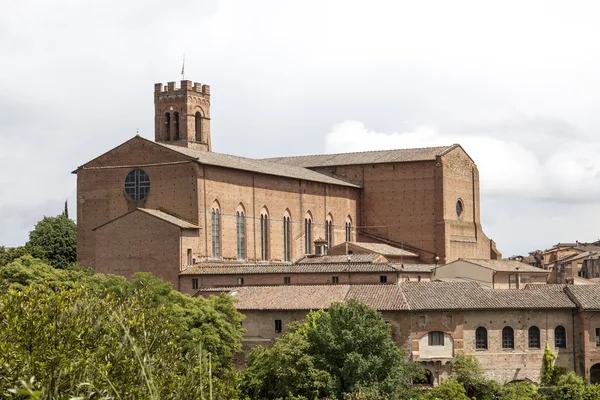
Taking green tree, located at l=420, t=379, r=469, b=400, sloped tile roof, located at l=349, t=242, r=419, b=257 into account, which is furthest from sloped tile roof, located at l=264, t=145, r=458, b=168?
green tree, located at l=420, t=379, r=469, b=400

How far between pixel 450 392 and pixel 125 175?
28491 millimetres

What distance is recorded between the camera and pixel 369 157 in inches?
3292

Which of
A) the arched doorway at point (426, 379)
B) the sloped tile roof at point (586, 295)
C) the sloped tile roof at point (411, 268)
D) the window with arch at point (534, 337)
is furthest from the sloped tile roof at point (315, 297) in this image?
the sloped tile roof at point (586, 295)

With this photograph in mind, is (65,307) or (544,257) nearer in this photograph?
(65,307)

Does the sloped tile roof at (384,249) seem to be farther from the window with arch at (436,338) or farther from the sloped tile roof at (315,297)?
the window with arch at (436,338)

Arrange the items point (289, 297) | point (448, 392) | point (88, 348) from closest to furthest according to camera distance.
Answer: point (88, 348) < point (448, 392) < point (289, 297)

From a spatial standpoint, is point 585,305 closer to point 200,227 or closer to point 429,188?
point 200,227

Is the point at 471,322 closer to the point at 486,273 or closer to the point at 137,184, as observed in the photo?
the point at 486,273

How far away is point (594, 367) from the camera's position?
52.3 metres

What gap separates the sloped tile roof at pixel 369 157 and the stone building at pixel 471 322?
28.2 metres

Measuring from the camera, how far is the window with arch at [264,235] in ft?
231

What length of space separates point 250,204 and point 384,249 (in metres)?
10.3

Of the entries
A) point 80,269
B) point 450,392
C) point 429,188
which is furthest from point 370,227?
point 450,392

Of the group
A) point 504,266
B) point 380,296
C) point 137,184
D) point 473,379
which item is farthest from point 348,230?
Answer: point 473,379
